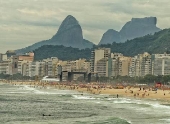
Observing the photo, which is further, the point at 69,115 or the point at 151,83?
the point at 151,83

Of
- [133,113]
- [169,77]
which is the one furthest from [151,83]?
[133,113]

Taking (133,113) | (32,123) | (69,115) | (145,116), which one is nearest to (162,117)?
(145,116)

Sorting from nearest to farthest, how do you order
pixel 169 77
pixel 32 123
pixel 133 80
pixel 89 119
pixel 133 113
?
pixel 32 123 → pixel 89 119 → pixel 133 113 → pixel 169 77 → pixel 133 80

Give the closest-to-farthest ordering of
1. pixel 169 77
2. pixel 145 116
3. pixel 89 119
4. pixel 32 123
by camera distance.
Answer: pixel 32 123
pixel 89 119
pixel 145 116
pixel 169 77

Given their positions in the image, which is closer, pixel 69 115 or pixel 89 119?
pixel 89 119

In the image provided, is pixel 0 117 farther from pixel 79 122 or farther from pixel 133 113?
pixel 133 113

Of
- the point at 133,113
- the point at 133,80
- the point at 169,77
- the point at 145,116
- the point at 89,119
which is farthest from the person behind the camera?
the point at 133,80

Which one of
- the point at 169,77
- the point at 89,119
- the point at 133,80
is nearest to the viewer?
the point at 89,119

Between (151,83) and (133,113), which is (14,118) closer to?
(133,113)
